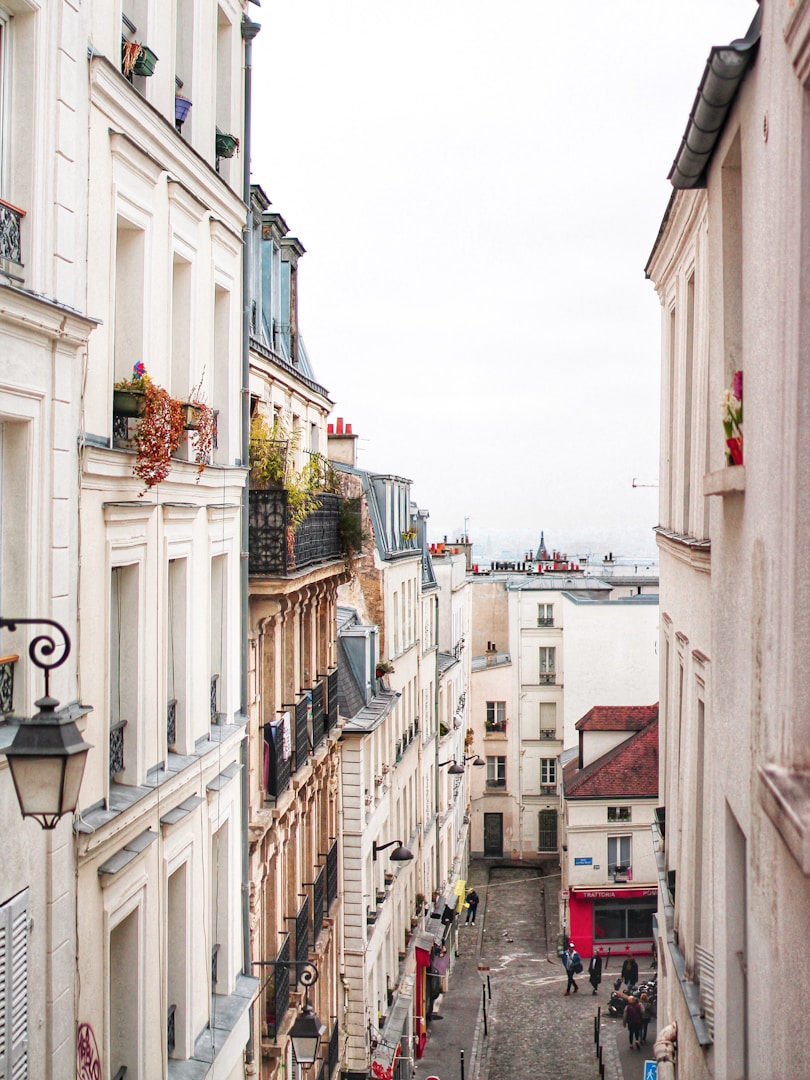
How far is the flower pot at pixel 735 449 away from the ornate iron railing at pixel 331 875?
642 inches

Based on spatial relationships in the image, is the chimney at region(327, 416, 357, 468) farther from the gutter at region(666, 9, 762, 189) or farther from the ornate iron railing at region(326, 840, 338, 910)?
the gutter at region(666, 9, 762, 189)

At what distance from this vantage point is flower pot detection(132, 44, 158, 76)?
1089cm

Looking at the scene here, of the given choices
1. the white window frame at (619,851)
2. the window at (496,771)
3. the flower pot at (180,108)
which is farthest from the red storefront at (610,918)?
the flower pot at (180,108)

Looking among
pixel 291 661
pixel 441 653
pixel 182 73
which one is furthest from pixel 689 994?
pixel 441 653

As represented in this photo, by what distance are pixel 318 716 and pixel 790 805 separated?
52.8ft

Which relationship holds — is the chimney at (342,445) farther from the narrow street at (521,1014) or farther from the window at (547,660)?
the window at (547,660)

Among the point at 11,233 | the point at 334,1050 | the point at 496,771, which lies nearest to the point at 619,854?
the point at 496,771

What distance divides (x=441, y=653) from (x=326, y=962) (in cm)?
2586

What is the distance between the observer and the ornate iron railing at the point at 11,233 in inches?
316

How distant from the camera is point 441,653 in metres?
48.0

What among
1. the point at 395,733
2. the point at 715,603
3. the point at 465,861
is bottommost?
the point at 465,861

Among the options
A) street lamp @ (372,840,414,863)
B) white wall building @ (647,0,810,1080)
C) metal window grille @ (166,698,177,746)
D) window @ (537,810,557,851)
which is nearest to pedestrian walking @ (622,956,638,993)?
street lamp @ (372,840,414,863)

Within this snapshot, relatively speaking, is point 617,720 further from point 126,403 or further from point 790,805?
point 790,805

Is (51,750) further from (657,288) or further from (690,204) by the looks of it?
(657,288)
